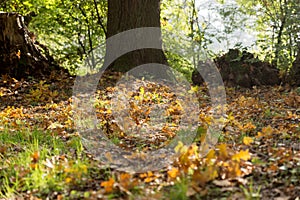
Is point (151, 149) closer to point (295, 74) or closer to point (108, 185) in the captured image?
point (108, 185)

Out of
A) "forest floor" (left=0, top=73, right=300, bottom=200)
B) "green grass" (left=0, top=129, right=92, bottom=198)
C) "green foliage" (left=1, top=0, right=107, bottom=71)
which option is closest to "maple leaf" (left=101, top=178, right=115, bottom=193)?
"forest floor" (left=0, top=73, right=300, bottom=200)

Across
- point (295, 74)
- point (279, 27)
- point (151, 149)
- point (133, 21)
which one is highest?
point (133, 21)

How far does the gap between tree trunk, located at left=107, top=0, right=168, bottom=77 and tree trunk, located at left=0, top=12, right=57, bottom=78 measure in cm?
151

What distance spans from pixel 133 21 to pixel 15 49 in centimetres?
224

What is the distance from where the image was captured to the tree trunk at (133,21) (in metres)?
7.12

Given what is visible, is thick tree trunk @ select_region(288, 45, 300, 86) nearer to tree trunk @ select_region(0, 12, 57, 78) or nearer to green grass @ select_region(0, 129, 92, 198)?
green grass @ select_region(0, 129, 92, 198)

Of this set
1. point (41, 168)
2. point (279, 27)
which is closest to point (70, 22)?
point (279, 27)

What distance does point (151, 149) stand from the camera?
130 inches

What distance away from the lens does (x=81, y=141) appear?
3.50 metres

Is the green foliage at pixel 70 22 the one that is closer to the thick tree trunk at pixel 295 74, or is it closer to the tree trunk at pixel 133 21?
the tree trunk at pixel 133 21

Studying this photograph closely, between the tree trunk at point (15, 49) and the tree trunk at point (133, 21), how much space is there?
1.51 meters

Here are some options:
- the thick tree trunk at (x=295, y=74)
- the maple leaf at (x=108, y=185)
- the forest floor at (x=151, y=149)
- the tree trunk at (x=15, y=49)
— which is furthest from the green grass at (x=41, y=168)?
the thick tree trunk at (x=295, y=74)

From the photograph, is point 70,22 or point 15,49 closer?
point 15,49

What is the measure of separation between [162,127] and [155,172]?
1479 mm
